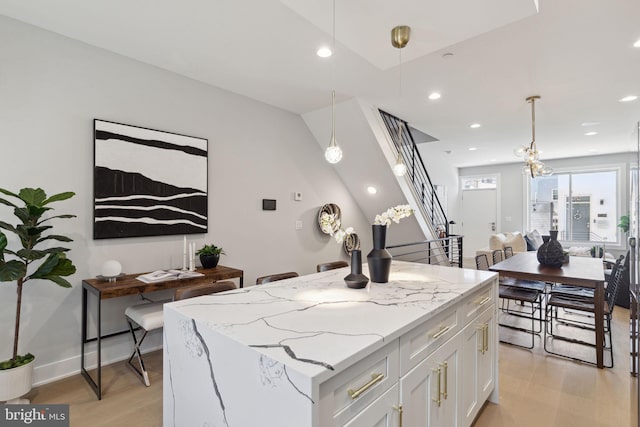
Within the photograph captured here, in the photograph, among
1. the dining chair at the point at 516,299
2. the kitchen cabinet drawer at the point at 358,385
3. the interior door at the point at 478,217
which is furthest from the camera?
the interior door at the point at 478,217

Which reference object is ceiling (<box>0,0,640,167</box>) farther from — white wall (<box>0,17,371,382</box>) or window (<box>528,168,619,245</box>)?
window (<box>528,168,619,245</box>)

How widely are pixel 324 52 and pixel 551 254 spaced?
10.6ft

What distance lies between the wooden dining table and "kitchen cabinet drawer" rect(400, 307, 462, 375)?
192 centimetres

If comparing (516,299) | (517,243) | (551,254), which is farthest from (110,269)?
(517,243)

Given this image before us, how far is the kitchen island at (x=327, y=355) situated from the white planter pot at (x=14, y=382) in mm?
1341

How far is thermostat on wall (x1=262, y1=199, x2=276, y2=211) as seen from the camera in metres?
Result: 4.11

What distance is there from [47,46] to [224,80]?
1.44m

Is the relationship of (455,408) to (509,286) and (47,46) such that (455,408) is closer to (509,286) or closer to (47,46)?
(509,286)

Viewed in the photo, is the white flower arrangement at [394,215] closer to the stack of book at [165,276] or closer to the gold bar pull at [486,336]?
the gold bar pull at [486,336]

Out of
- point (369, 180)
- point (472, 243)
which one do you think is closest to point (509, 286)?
point (369, 180)

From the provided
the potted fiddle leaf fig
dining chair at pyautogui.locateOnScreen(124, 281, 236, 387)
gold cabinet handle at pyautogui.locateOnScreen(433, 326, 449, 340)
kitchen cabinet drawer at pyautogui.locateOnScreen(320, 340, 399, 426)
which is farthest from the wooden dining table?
the potted fiddle leaf fig

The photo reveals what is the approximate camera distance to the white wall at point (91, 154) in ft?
7.96

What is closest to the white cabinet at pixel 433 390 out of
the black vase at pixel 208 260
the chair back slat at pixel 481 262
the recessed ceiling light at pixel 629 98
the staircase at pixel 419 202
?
the black vase at pixel 208 260

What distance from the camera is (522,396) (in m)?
2.38
